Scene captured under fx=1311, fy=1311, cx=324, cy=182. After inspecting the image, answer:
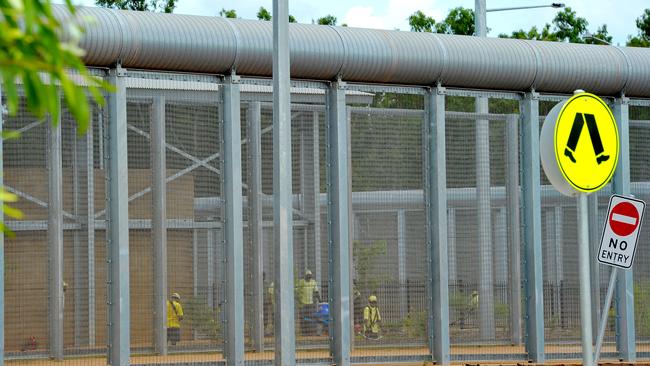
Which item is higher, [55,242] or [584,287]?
[55,242]

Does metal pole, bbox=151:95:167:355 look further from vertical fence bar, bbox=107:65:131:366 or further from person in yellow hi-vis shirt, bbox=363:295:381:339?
person in yellow hi-vis shirt, bbox=363:295:381:339

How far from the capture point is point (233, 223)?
56.0 feet

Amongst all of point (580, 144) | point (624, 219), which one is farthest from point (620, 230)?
point (580, 144)

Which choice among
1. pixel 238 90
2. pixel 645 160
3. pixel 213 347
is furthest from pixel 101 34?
pixel 645 160

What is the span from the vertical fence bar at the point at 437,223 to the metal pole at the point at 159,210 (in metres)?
4.04

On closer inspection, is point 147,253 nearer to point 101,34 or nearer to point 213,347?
point 213,347

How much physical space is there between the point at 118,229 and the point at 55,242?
2.57 feet

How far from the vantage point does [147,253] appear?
16.6 meters

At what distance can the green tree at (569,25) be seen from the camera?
68.7m

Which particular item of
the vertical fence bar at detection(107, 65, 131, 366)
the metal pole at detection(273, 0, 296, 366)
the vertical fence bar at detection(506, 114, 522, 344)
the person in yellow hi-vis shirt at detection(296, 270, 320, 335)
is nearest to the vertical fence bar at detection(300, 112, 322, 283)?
the person in yellow hi-vis shirt at detection(296, 270, 320, 335)

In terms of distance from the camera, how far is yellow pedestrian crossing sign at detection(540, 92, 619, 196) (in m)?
10.7

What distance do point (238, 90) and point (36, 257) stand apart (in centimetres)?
348

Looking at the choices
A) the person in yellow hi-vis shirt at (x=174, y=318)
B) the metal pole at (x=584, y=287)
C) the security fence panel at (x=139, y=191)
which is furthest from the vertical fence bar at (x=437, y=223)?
the metal pole at (x=584, y=287)

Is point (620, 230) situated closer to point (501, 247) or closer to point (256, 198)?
point (256, 198)
